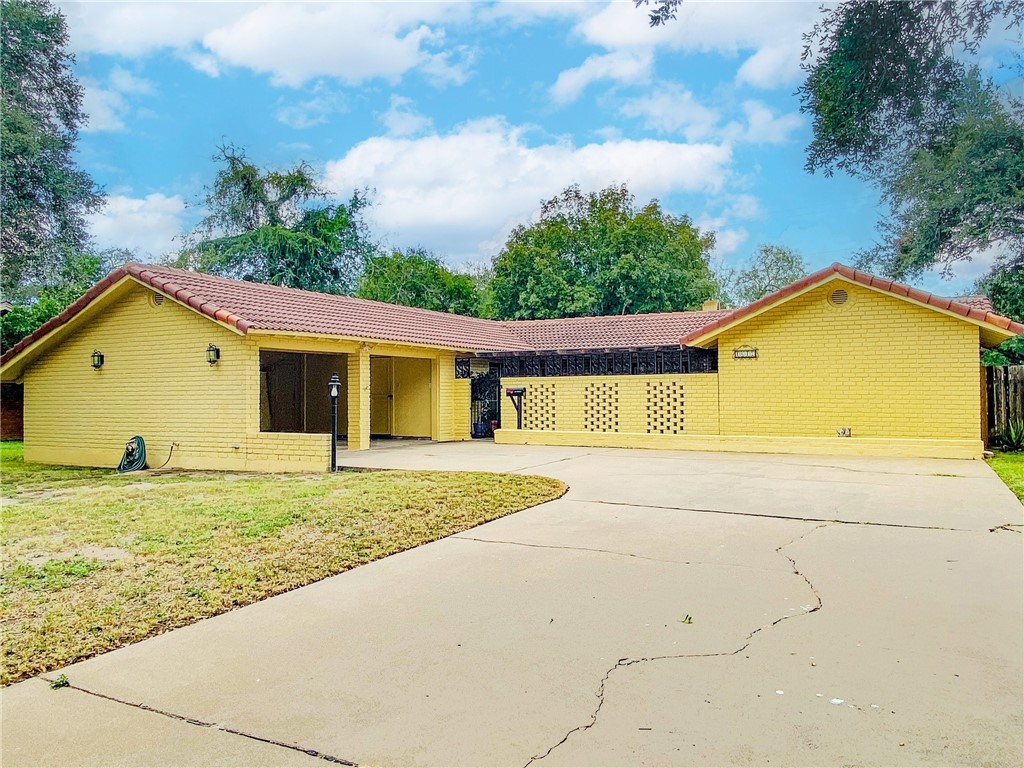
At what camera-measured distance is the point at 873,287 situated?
1298 cm

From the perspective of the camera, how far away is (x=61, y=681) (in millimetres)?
3256

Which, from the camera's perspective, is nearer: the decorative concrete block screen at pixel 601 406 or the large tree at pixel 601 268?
the decorative concrete block screen at pixel 601 406

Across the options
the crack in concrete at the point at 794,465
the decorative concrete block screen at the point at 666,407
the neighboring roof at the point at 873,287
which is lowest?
the crack in concrete at the point at 794,465

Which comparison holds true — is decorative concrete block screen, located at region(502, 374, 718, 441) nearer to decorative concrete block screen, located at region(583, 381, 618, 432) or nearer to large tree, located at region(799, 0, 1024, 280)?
decorative concrete block screen, located at region(583, 381, 618, 432)

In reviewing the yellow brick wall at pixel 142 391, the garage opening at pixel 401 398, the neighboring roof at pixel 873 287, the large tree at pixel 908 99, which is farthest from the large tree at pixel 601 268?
the large tree at pixel 908 99

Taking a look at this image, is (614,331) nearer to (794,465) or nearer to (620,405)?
(620,405)

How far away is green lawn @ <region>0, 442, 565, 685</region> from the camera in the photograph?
13.4ft

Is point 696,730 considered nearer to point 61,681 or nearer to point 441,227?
point 61,681

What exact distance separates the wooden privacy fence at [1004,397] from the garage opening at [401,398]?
12565mm

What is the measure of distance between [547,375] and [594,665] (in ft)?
46.9

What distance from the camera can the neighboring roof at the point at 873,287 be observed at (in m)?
12.0

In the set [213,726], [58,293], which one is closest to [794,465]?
[213,726]

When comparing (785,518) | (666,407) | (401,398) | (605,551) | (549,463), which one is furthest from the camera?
(401,398)

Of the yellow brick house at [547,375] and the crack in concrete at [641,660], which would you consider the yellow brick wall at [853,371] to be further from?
the crack in concrete at [641,660]
